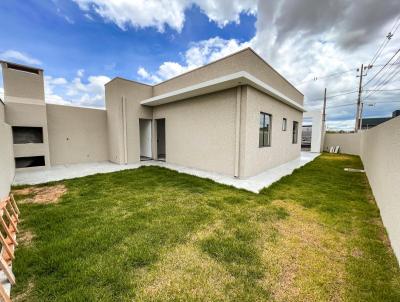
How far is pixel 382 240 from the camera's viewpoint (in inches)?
110

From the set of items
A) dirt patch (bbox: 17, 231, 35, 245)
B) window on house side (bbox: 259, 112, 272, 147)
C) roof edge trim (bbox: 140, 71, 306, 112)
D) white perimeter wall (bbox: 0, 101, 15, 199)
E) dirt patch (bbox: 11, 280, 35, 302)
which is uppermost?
roof edge trim (bbox: 140, 71, 306, 112)

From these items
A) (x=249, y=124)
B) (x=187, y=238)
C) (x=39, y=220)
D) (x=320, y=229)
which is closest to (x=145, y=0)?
(x=249, y=124)

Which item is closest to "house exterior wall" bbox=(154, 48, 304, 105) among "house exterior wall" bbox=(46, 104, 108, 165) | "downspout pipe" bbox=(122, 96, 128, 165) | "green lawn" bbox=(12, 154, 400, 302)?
"downspout pipe" bbox=(122, 96, 128, 165)

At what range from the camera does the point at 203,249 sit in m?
2.51

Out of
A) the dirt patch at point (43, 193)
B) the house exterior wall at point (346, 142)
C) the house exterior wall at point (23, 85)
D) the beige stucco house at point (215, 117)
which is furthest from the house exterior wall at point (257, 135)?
the house exterior wall at point (23, 85)

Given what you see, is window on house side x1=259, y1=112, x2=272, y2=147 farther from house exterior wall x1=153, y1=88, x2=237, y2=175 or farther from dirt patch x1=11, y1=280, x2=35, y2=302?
dirt patch x1=11, y1=280, x2=35, y2=302

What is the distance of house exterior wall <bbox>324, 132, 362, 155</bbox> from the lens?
14718 millimetres

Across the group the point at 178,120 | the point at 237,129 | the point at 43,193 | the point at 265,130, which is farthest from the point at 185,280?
the point at 178,120

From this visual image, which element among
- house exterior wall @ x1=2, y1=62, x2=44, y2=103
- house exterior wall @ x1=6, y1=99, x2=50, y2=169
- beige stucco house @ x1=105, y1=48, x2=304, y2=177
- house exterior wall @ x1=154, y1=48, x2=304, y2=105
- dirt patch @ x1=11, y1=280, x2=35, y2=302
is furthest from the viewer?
house exterior wall @ x1=6, y1=99, x2=50, y2=169

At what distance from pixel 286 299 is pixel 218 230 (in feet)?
4.58

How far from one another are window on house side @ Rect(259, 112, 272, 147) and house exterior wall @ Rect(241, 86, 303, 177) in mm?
184

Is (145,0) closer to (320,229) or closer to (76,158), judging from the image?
(76,158)

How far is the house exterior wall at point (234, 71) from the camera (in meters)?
5.90

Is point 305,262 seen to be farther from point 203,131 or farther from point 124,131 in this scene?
point 124,131
